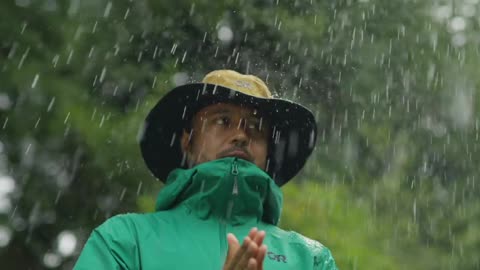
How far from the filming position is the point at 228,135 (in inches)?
118

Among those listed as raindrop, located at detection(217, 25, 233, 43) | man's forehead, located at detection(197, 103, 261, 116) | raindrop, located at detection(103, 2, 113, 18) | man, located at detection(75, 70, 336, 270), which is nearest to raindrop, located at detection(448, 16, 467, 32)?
raindrop, located at detection(217, 25, 233, 43)

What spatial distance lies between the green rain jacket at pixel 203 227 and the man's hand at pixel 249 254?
1.21 ft

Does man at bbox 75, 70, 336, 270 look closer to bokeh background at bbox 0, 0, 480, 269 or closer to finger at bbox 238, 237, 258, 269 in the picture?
finger at bbox 238, 237, 258, 269

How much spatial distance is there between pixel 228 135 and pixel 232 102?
19 cm

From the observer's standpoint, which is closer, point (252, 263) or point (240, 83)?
point (252, 263)

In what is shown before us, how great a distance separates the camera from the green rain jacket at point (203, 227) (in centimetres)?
253

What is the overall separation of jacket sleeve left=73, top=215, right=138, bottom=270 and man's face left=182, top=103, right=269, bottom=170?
52cm

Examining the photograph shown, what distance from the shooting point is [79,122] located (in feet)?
18.3

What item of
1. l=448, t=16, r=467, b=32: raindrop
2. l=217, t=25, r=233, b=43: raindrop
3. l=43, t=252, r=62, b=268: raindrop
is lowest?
l=43, t=252, r=62, b=268: raindrop

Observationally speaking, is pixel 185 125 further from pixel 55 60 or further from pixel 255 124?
pixel 55 60

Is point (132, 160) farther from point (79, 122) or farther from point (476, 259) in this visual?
point (476, 259)

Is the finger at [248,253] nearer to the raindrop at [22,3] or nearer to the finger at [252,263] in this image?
the finger at [252,263]

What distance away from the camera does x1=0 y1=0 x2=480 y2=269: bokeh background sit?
5.61m

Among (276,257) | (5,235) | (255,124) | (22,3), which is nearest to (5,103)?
(22,3)
